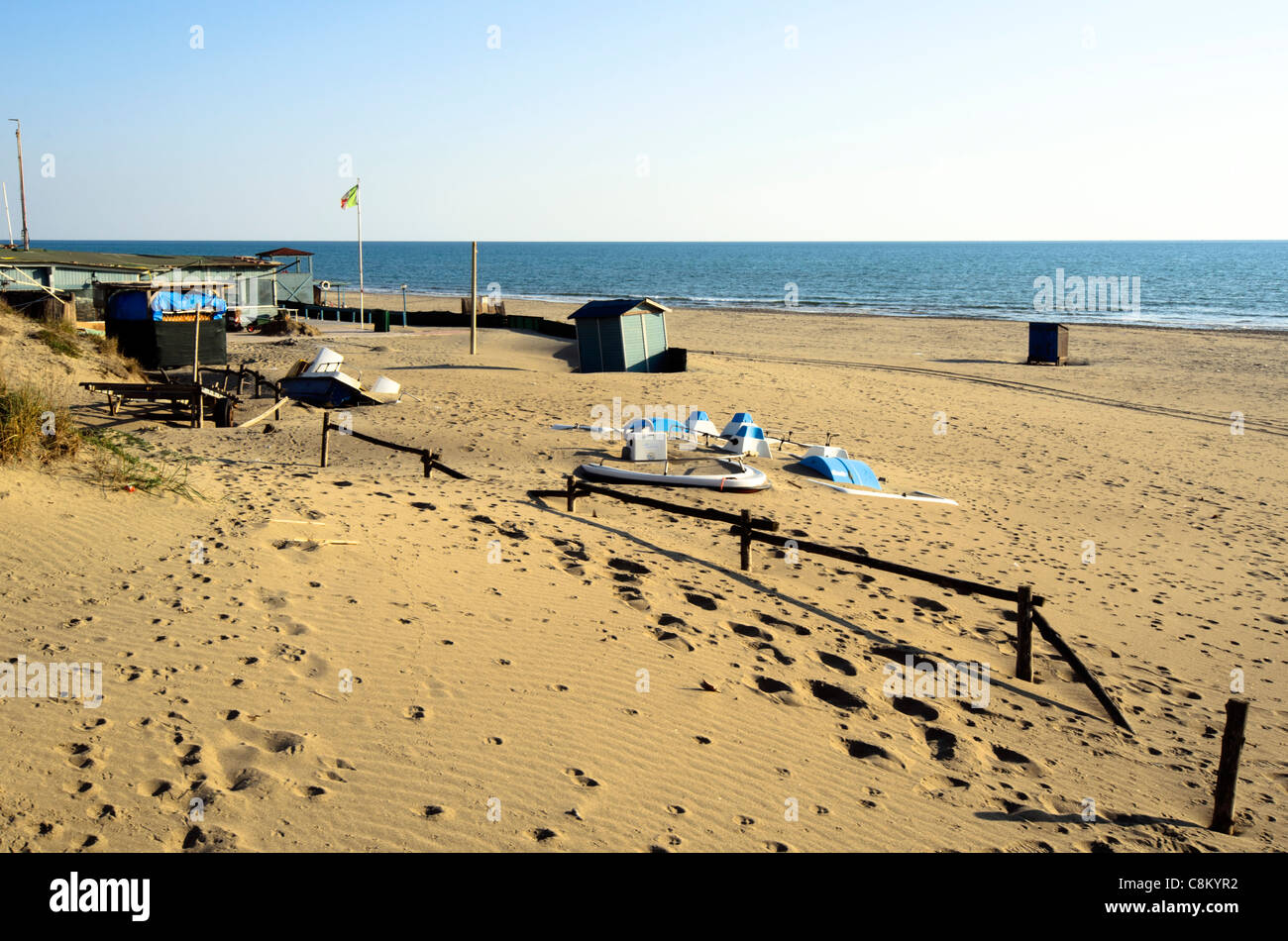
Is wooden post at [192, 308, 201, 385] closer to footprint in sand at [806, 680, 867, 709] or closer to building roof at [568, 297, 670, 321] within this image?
building roof at [568, 297, 670, 321]

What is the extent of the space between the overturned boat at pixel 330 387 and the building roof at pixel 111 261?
10.7 meters

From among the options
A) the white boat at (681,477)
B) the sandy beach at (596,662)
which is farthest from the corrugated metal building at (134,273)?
the white boat at (681,477)

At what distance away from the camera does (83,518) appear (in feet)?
29.4

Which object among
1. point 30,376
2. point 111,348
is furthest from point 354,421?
point 111,348

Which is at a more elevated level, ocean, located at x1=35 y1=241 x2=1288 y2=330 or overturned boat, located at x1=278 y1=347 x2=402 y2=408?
ocean, located at x1=35 y1=241 x2=1288 y2=330

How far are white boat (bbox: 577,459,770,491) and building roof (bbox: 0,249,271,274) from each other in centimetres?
2147

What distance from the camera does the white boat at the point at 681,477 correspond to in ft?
46.4

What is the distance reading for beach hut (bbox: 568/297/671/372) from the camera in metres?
26.8

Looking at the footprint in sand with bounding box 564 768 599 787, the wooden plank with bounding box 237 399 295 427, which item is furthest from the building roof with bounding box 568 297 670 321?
the footprint in sand with bounding box 564 768 599 787

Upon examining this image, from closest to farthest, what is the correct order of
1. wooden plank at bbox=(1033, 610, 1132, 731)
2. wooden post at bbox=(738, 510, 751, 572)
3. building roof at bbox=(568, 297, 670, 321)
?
wooden plank at bbox=(1033, 610, 1132, 731), wooden post at bbox=(738, 510, 751, 572), building roof at bbox=(568, 297, 670, 321)
